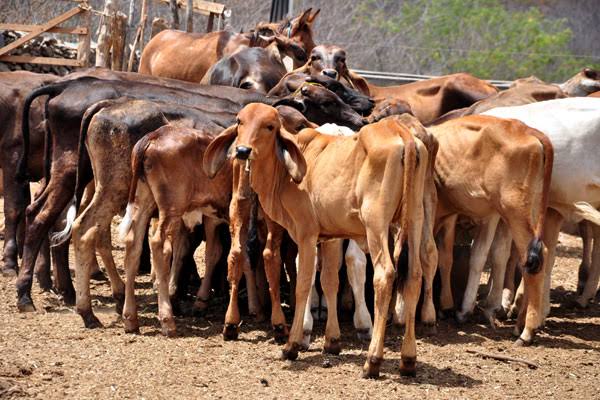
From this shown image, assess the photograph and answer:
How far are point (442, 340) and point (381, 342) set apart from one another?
1.86 m

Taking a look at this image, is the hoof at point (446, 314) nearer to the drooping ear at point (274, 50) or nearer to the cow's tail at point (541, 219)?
the cow's tail at point (541, 219)

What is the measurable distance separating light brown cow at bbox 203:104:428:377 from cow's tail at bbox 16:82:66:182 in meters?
2.50

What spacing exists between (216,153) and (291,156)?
741 millimetres

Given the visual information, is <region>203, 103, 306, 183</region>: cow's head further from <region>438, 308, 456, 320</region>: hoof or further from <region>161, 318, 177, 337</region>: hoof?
<region>438, 308, 456, 320</region>: hoof

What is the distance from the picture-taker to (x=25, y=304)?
33.8 ft

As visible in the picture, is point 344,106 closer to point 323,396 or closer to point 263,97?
point 263,97

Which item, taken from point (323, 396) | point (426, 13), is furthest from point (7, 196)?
point (426, 13)


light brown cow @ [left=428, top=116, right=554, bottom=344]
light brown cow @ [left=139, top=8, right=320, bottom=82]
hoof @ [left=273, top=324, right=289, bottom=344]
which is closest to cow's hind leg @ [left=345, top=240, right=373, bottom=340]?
hoof @ [left=273, top=324, right=289, bottom=344]

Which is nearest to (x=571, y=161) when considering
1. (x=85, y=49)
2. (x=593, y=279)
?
(x=593, y=279)

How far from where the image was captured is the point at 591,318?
11.4 m

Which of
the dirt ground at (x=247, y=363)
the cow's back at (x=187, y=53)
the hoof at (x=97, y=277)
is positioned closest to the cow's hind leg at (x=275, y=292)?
the dirt ground at (x=247, y=363)

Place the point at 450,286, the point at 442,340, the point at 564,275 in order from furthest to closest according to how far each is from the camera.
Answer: the point at 564,275 < the point at 450,286 < the point at 442,340

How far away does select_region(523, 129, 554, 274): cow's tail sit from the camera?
9719mm

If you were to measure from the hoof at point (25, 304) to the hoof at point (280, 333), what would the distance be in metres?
2.45
